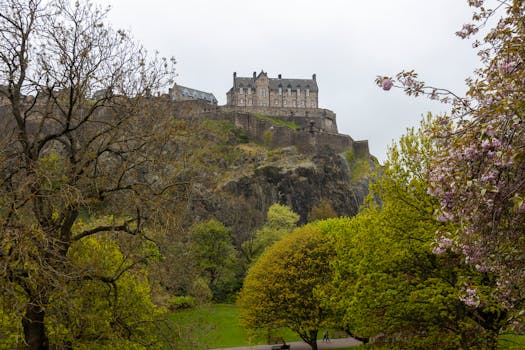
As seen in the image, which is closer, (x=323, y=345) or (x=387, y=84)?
(x=387, y=84)

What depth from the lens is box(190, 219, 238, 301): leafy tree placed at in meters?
46.7

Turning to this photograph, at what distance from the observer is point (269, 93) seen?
103 meters

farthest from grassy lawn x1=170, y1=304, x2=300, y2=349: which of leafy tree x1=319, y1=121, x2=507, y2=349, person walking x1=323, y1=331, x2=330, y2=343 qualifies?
leafy tree x1=319, y1=121, x2=507, y2=349

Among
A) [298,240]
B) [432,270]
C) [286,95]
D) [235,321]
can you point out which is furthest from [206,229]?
[286,95]

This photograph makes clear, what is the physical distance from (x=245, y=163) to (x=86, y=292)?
62393 mm

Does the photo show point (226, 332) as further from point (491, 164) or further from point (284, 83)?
point (284, 83)

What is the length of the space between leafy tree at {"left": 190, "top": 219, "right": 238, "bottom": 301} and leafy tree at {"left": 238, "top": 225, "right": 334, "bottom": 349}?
734 inches

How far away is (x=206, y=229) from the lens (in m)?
46.6

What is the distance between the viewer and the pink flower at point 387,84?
7.04 metres

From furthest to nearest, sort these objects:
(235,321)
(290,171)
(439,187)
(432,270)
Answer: (290,171) → (235,321) → (432,270) → (439,187)

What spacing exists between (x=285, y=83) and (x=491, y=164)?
101179mm

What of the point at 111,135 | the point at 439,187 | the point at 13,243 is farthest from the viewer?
the point at 111,135

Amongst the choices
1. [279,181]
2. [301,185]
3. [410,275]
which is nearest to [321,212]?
[301,185]

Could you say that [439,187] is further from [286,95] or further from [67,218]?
[286,95]
